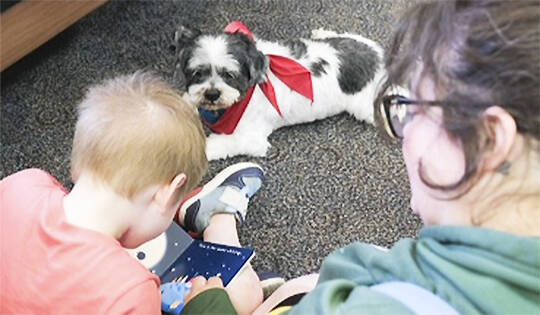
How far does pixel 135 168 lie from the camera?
84 centimetres

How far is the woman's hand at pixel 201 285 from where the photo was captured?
1.01 meters

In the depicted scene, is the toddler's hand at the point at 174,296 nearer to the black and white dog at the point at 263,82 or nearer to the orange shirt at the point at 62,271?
the orange shirt at the point at 62,271

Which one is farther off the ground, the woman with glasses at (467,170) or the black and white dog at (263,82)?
the woman with glasses at (467,170)

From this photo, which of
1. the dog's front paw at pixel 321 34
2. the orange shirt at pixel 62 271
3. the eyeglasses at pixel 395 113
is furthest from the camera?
the dog's front paw at pixel 321 34

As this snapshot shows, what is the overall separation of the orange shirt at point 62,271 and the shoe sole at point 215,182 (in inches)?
17.6

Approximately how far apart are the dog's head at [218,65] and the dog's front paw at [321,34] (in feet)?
1.01

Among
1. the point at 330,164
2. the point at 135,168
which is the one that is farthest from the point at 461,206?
the point at 330,164

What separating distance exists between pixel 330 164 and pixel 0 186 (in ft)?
2.52

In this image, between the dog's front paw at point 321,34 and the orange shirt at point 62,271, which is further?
the dog's front paw at point 321,34

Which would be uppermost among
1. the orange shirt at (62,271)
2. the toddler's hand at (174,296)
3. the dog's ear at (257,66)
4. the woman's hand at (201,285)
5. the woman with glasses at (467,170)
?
the woman with glasses at (467,170)

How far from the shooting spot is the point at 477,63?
0.55 meters

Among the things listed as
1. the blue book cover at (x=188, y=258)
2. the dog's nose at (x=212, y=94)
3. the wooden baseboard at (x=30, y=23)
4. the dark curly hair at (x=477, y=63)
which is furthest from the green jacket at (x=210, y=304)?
the wooden baseboard at (x=30, y=23)

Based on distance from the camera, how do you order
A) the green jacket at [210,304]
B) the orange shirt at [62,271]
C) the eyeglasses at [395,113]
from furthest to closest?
1. the green jacket at [210,304]
2. the orange shirt at [62,271]
3. the eyeglasses at [395,113]

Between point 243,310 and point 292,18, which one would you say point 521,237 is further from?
point 292,18
